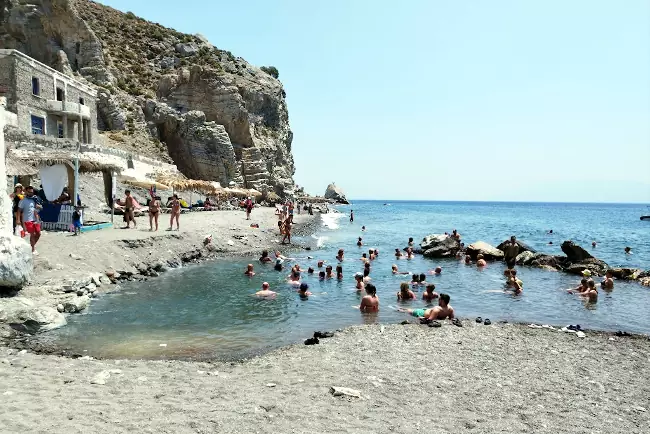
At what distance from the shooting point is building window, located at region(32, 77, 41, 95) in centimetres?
3182

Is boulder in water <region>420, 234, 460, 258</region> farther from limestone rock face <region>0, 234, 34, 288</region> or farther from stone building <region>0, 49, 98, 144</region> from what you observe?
stone building <region>0, 49, 98, 144</region>

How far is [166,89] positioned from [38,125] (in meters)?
24.7

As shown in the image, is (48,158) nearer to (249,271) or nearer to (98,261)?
(98,261)

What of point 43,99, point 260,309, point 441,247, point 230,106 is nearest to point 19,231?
point 260,309

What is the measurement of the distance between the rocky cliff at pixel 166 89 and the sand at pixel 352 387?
4192 centimetres

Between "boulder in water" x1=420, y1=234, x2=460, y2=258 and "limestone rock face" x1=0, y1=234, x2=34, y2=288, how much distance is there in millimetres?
18777

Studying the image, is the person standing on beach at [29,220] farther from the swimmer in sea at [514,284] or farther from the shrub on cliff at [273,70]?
the shrub on cliff at [273,70]

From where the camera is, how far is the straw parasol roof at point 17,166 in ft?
47.9

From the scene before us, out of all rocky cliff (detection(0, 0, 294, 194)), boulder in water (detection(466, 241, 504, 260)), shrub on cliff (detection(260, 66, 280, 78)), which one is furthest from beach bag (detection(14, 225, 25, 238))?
shrub on cliff (detection(260, 66, 280, 78))

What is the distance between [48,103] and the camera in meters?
32.8

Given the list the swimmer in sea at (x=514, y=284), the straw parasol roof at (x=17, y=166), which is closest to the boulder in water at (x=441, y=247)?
the swimmer in sea at (x=514, y=284)

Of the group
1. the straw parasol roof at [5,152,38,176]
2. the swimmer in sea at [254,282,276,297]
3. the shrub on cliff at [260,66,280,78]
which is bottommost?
the swimmer in sea at [254,282,276,297]

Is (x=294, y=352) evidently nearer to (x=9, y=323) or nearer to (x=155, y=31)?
(x=9, y=323)

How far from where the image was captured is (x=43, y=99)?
32.5 m
